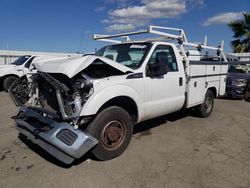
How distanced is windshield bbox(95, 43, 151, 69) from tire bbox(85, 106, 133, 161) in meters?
1.07

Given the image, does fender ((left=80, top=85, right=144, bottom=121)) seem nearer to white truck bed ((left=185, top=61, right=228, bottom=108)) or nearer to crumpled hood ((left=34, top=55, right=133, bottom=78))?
crumpled hood ((left=34, top=55, right=133, bottom=78))

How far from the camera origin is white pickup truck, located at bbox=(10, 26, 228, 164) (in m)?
3.48

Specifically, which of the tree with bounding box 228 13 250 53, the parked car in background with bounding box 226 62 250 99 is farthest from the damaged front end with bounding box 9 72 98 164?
the tree with bounding box 228 13 250 53

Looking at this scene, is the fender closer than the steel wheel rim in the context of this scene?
Yes

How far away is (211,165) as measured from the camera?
A: 3854 millimetres

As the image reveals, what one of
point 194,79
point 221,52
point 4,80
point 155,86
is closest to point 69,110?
point 155,86

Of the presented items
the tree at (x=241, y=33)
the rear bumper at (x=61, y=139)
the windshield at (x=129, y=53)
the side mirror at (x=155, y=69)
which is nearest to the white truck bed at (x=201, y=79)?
the side mirror at (x=155, y=69)

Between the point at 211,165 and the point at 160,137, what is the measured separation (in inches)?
57.6

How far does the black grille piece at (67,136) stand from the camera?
11.1 feet

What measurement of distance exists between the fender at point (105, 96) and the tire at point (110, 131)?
21 cm

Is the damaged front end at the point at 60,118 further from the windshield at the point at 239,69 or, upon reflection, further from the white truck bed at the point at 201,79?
the windshield at the point at 239,69

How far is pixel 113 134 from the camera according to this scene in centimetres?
398

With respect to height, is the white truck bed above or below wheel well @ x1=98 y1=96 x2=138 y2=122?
above

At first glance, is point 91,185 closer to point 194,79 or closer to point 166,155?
point 166,155
